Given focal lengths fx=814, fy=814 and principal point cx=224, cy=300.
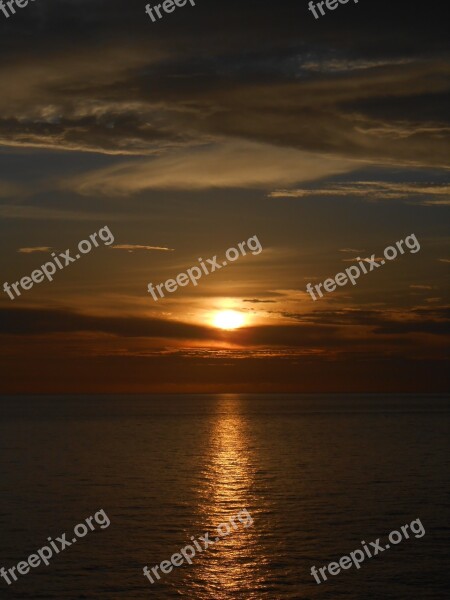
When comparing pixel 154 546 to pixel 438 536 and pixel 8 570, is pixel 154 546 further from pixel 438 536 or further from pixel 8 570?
pixel 438 536

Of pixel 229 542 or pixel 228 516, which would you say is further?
pixel 228 516

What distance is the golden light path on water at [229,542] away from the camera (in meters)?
37.9

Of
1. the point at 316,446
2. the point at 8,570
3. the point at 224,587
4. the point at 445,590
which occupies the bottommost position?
the point at 316,446

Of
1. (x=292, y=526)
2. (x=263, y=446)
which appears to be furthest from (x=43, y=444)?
(x=292, y=526)

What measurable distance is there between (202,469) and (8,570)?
47.5m

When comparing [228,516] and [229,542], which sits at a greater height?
[229,542]

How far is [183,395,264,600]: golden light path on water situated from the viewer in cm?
3791

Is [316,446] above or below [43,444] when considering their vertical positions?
below

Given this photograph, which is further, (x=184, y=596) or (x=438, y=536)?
(x=438, y=536)

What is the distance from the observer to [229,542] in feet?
153

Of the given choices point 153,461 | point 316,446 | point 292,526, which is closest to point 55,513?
point 292,526

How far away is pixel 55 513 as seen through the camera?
5500 cm

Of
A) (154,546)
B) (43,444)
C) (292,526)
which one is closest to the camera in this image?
(154,546)

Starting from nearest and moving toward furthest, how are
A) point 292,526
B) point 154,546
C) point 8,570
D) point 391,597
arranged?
point 391,597, point 8,570, point 154,546, point 292,526
